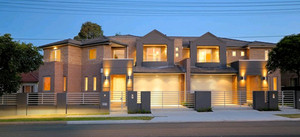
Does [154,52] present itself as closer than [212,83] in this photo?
No

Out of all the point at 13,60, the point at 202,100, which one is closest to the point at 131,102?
the point at 202,100

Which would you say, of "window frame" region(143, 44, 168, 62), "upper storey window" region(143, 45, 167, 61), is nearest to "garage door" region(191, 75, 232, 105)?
"window frame" region(143, 44, 168, 62)

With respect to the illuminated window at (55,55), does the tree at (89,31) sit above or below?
above

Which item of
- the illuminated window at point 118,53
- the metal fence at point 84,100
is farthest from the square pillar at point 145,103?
the illuminated window at point 118,53

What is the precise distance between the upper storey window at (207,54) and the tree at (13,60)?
16.9 metres

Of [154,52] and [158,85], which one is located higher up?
[154,52]

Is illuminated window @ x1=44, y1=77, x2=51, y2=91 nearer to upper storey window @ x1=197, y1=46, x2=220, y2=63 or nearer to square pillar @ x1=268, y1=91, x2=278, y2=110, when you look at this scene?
upper storey window @ x1=197, y1=46, x2=220, y2=63

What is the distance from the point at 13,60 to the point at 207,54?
1964cm

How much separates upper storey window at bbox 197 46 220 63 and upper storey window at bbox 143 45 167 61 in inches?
162

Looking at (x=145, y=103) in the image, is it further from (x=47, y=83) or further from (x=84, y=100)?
(x=47, y=83)

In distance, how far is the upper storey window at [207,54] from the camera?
2883cm

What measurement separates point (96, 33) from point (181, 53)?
28886 millimetres

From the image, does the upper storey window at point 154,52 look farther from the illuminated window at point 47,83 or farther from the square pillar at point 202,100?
the illuminated window at point 47,83

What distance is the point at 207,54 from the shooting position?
1143 inches
